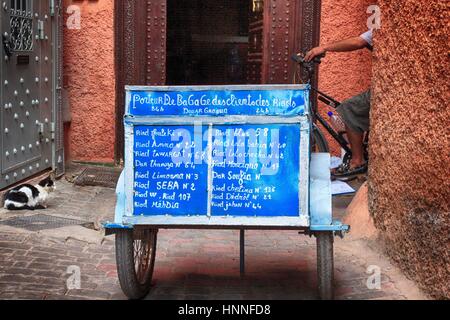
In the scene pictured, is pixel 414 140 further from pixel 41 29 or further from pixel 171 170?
pixel 41 29

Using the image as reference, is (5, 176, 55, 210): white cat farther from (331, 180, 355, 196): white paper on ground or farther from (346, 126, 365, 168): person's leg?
(346, 126, 365, 168): person's leg

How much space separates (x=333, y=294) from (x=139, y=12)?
497 centimetres

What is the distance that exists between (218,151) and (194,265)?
147 cm

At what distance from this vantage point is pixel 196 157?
4.20 meters

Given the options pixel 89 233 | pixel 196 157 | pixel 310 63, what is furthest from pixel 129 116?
pixel 310 63

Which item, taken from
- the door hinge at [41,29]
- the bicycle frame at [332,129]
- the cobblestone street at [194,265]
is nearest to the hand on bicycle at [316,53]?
the bicycle frame at [332,129]

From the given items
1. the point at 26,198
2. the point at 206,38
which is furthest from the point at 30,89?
the point at 206,38

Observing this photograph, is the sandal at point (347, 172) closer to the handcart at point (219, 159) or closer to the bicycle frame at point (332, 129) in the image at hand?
the bicycle frame at point (332, 129)

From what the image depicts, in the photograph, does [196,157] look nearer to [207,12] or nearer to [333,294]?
[333,294]

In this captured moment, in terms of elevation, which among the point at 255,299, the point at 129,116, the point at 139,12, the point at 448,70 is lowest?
the point at 255,299

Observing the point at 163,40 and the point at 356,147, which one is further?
the point at 163,40

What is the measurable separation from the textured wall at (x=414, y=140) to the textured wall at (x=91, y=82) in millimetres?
3834

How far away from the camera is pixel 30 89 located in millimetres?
7410

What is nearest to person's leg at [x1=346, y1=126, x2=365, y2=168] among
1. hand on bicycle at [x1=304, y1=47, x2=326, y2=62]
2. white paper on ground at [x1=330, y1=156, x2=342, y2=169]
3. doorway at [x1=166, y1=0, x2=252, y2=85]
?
white paper on ground at [x1=330, y1=156, x2=342, y2=169]
